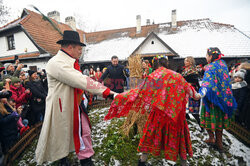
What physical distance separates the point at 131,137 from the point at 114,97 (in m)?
1.80

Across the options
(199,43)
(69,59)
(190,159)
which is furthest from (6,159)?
(199,43)

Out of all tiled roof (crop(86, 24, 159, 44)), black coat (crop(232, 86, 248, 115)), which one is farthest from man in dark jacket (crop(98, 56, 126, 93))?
tiled roof (crop(86, 24, 159, 44))

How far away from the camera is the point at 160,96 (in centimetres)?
188

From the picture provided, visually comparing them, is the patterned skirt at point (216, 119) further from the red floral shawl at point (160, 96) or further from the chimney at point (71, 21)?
the chimney at point (71, 21)

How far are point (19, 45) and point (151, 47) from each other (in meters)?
12.9

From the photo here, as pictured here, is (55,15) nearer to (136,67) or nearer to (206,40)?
(206,40)

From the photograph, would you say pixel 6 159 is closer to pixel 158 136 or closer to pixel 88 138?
pixel 88 138

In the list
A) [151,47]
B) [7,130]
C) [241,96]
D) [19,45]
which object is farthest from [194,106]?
[19,45]

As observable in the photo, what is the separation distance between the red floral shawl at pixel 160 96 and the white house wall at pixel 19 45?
13.3 m

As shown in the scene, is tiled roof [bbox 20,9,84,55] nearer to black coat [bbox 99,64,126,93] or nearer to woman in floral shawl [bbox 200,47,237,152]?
black coat [bbox 99,64,126,93]

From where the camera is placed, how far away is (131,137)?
3.22m

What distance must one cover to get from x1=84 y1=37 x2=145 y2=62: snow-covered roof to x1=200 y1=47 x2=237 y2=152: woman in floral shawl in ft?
37.9

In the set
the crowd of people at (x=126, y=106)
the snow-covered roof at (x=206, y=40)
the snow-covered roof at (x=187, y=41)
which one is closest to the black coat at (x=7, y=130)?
the crowd of people at (x=126, y=106)

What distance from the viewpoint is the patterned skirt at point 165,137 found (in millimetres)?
1961
